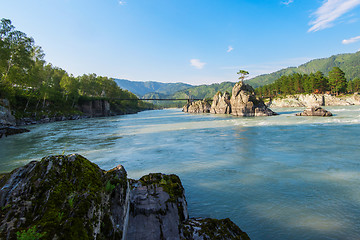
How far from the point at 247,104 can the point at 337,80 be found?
80944 millimetres

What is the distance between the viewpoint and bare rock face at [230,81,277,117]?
185ft

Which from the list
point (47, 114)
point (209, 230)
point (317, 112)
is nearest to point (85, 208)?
point (209, 230)

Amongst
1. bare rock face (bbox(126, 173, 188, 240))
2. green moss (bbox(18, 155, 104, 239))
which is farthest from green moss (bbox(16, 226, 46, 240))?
bare rock face (bbox(126, 173, 188, 240))

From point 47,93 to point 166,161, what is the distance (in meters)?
62.8

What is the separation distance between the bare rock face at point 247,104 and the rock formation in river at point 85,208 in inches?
2230

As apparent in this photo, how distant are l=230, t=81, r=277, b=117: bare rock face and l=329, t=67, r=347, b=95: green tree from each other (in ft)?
234

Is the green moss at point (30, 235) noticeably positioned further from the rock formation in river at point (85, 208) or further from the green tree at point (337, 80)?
the green tree at point (337, 80)

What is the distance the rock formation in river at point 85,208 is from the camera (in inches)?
128

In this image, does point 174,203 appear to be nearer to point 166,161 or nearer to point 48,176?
point 48,176

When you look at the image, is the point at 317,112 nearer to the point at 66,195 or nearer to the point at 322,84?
the point at 66,195

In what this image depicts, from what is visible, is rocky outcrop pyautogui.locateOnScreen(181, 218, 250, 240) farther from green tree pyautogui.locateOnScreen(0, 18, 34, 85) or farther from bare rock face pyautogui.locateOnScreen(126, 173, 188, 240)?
green tree pyautogui.locateOnScreen(0, 18, 34, 85)

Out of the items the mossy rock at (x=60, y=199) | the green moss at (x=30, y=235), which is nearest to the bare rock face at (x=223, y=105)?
the mossy rock at (x=60, y=199)

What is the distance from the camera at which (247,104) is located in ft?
193

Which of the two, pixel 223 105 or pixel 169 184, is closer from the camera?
pixel 169 184
